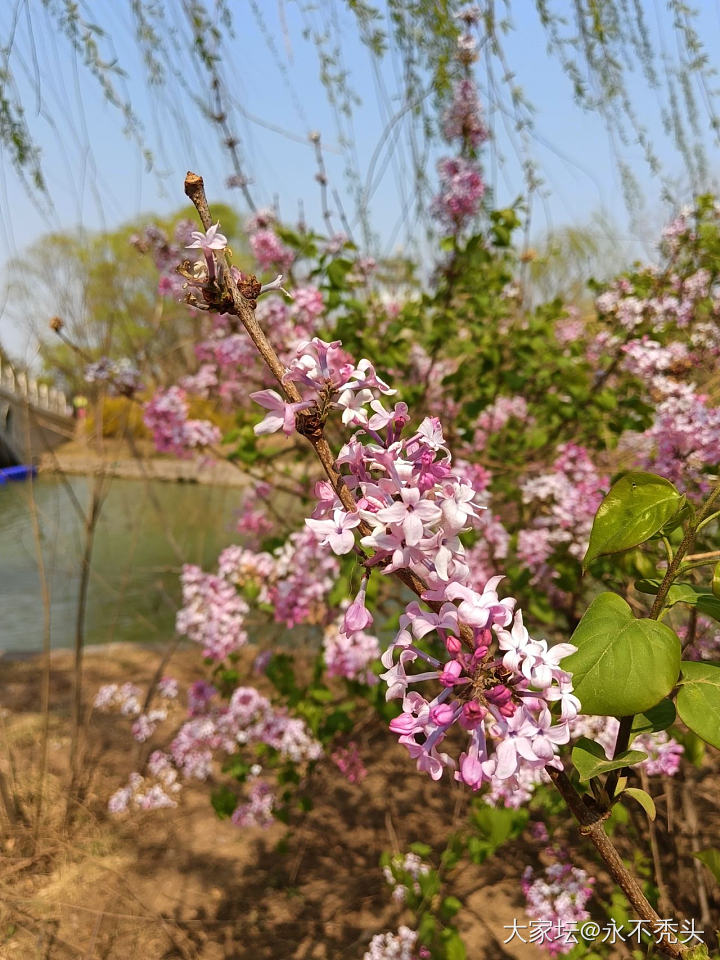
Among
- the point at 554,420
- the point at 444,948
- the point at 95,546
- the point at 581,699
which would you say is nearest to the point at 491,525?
the point at 554,420

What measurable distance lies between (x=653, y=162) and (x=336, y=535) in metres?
3.43

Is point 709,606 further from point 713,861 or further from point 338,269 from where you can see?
point 338,269

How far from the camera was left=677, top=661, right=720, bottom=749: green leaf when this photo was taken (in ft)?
2.45

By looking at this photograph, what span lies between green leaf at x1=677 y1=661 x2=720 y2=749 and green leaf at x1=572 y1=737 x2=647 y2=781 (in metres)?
0.07

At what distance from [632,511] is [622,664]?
0.21 meters

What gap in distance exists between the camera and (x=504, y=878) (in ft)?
9.82

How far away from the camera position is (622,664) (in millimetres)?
728

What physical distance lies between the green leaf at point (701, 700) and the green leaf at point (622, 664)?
6cm

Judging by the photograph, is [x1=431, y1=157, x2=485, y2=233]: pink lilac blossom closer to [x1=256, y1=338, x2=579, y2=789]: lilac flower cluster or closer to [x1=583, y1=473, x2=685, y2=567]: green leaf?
[x1=583, y1=473, x2=685, y2=567]: green leaf

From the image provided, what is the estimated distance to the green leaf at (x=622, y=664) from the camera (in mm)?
701

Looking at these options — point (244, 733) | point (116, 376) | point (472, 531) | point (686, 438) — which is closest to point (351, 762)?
point (244, 733)

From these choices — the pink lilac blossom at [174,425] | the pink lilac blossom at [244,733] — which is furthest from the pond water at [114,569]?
the pink lilac blossom at [244,733]

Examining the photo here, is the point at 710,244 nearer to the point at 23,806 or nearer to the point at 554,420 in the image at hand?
the point at 554,420

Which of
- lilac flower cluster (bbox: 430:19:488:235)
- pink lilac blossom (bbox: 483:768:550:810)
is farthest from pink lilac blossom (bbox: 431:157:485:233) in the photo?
pink lilac blossom (bbox: 483:768:550:810)
